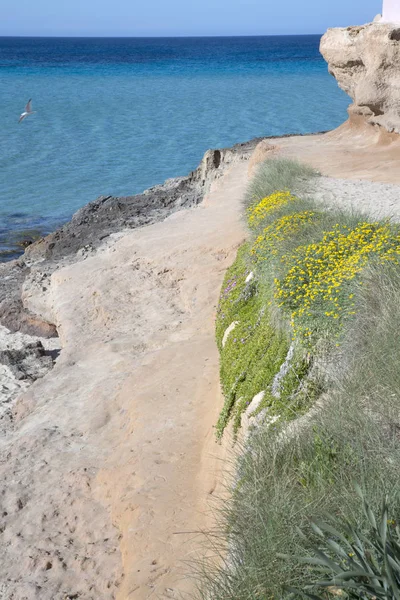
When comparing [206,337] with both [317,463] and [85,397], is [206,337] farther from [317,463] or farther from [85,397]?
[317,463]

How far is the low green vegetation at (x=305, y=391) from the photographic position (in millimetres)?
4113

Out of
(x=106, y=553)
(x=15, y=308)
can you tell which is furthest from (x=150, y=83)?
(x=106, y=553)

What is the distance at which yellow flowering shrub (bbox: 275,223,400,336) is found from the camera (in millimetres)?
6375

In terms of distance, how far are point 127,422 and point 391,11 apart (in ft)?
36.9

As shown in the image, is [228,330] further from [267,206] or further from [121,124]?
[121,124]

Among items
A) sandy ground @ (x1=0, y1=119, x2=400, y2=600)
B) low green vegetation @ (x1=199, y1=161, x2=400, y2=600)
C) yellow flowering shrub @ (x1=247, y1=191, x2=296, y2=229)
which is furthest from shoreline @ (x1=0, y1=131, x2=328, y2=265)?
low green vegetation @ (x1=199, y1=161, x2=400, y2=600)

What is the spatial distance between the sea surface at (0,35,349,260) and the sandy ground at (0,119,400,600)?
843 centimetres

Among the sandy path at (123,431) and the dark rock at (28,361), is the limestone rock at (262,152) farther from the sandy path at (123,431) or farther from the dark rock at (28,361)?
the dark rock at (28,361)

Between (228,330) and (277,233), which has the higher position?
(277,233)

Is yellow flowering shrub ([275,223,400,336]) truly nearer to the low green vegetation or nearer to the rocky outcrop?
the low green vegetation

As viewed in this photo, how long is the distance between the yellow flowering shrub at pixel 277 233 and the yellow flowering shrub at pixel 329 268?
531mm

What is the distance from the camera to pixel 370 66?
15.3 m

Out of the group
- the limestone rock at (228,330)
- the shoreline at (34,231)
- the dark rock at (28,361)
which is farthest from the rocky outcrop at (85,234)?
the limestone rock at (228,330)

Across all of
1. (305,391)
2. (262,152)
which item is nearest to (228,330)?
(305,391)
